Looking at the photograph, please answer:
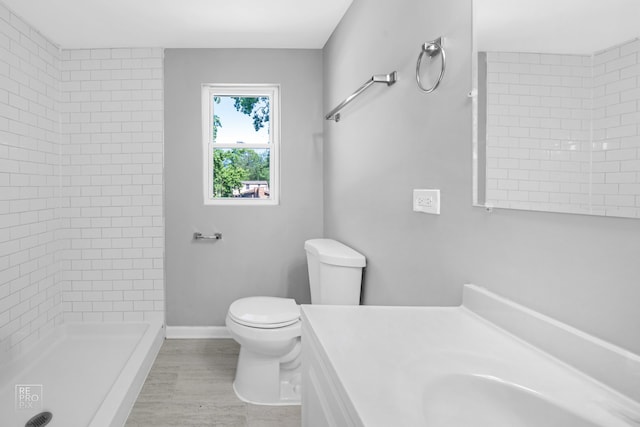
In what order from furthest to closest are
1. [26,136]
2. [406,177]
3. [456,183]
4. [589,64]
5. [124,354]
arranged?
[124,354]
[26,136]
[406,177]
[456,183]
[589,64]

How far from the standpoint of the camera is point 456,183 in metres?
1.29

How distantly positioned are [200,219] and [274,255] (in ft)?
2.17

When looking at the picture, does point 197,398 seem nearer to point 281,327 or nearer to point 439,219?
point 281,327

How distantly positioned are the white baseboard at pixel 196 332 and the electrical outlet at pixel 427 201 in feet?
7.58

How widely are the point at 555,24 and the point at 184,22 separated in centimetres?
252

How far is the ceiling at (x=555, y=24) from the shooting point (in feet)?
2.31

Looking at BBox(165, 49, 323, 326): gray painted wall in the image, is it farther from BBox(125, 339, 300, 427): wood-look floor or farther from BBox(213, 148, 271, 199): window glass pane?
BBox(125, 339, 300, 427): wood-look floor

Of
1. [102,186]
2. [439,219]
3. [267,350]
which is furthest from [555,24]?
[102,186]

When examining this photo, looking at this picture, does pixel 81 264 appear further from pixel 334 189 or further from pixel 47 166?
pixel 334 189

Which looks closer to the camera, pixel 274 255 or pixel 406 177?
pixel 406 177

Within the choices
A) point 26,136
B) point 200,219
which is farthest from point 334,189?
point 26,136

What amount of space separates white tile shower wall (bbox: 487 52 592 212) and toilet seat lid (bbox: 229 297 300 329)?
1478 millimetres

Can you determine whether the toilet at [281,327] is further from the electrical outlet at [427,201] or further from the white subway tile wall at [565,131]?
the white subway tile wall at [565,131]

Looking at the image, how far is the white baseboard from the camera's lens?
3287 mm
